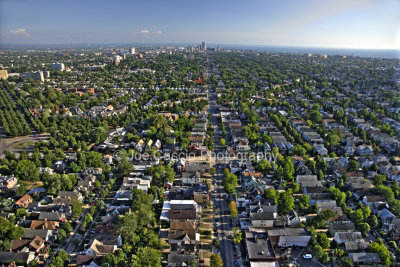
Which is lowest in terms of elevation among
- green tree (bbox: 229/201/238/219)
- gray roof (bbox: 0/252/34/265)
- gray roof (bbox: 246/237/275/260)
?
gray roof (bbox: 0/252/34/265)

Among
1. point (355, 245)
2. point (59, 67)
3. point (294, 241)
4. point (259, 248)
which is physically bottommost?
point (294, 241)

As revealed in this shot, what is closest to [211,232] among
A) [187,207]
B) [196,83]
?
[187,207]

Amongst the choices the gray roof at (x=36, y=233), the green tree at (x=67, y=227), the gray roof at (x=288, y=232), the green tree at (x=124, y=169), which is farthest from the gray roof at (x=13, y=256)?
the gray roof at (x=288, y=232)

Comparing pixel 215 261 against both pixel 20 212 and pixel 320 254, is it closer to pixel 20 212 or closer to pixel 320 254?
pixel 320 254

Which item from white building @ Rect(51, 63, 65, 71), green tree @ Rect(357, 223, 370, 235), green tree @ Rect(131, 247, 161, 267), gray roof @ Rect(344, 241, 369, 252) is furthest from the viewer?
white building @ Rect(51, 63, 65, 71)

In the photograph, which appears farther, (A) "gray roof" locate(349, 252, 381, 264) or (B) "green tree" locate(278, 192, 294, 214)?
(B) "green tree" locate(278, 192, 294, 214)

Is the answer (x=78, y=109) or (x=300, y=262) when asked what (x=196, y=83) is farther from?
(x=300, y=262)

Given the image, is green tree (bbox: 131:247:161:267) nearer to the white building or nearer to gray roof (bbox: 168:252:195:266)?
gray roof (bbox: 168:252:195:266)

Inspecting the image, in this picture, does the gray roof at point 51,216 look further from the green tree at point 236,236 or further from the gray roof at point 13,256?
the green tree at point 236,236

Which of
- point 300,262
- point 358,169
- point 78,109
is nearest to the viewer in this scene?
point 300,262

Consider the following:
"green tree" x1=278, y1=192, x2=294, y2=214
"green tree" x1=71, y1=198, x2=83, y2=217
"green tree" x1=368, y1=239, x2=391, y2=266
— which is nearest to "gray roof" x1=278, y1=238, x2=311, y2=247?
"green tree" x1=278, y1=192, x2=294, y2=214

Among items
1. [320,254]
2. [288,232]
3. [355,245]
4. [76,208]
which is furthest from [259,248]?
[76,208]
